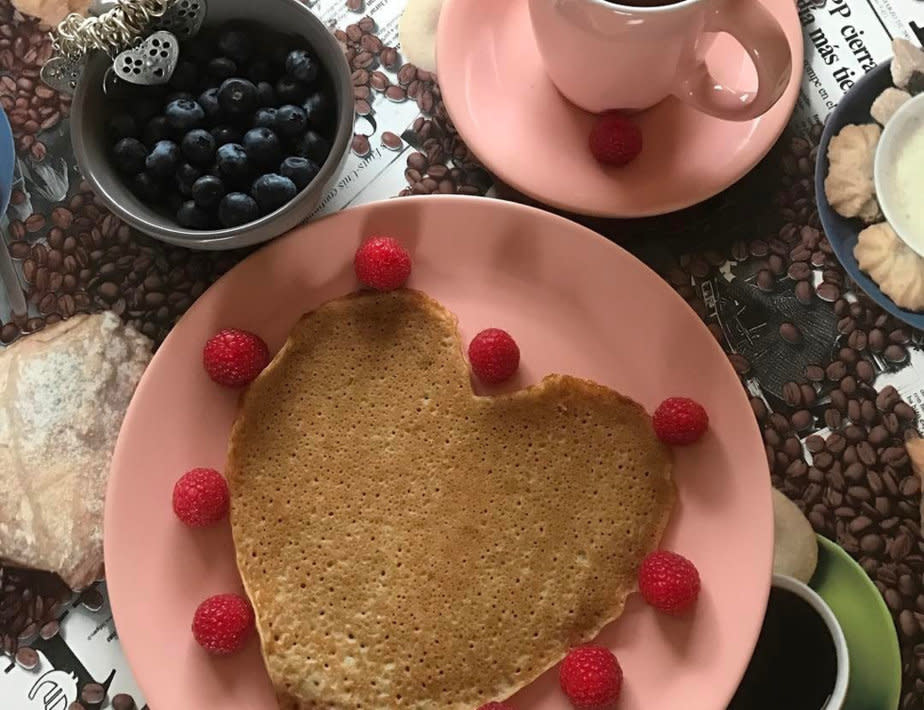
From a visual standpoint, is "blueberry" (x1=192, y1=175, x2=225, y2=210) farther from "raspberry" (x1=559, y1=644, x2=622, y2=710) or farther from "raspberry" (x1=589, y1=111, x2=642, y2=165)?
"raspberry" (x1=559, y1=644, x2=622, y2=710)

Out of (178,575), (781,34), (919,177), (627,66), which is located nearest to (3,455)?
(178,575)

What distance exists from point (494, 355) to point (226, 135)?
0.35m

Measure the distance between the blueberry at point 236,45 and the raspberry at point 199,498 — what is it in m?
0.43

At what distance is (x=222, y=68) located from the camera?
96 cm

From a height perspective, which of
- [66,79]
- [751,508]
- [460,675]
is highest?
[66,79]

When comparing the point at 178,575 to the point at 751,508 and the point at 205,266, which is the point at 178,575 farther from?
the point at 751,508

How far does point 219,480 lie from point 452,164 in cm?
43

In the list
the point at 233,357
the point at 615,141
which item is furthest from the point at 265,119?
the point at 615,141

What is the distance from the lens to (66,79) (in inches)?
37.7

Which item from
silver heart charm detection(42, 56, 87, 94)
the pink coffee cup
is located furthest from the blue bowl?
silver heart charm detection(42, 56, 87, 94)

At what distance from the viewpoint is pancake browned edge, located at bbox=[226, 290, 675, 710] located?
96 cm

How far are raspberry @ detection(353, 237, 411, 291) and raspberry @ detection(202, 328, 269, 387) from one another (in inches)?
5.2

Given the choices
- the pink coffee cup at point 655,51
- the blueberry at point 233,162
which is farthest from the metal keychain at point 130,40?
the pink coffee cup at point 655,51

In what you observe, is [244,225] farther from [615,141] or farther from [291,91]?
[615,141]
